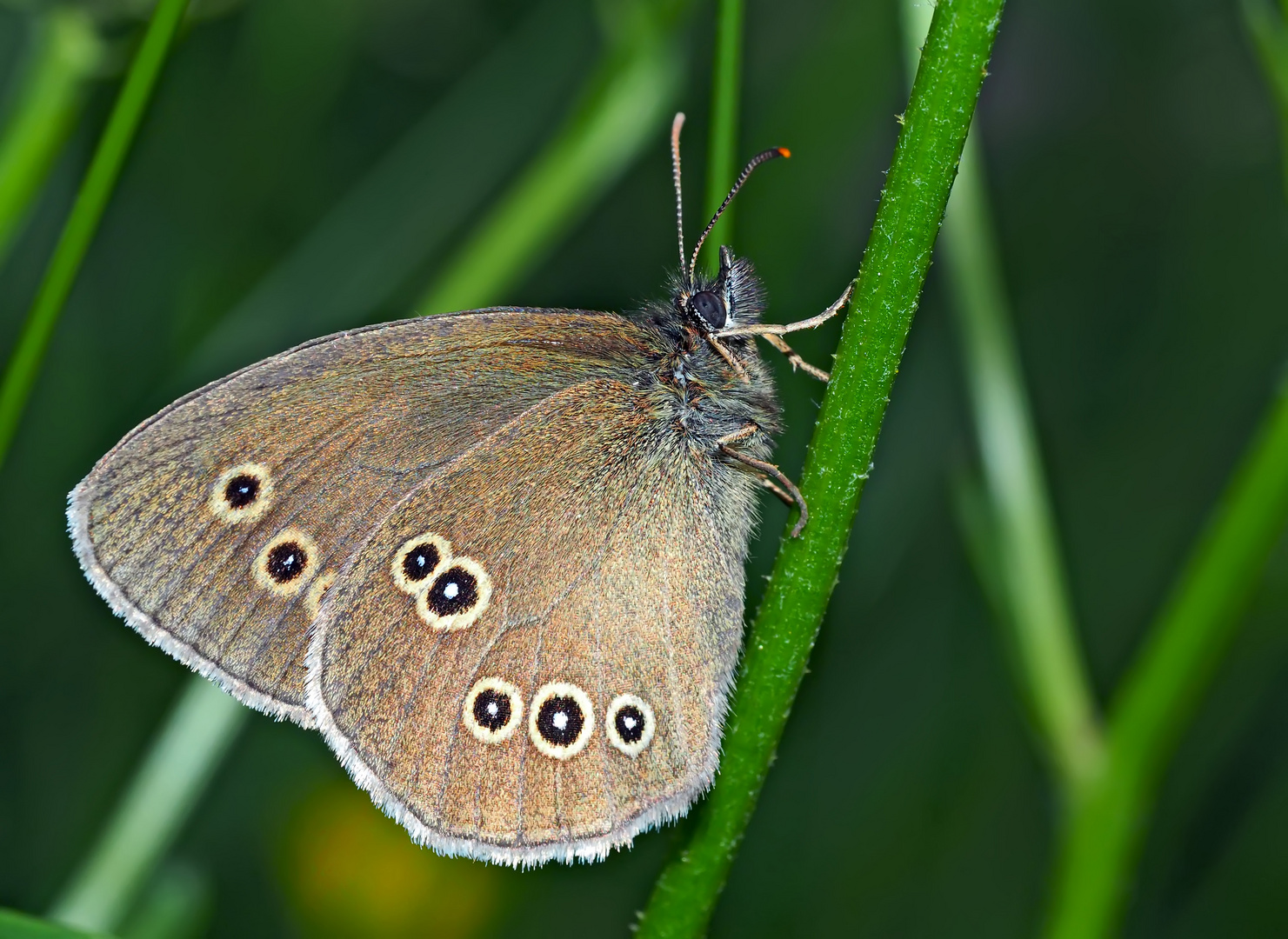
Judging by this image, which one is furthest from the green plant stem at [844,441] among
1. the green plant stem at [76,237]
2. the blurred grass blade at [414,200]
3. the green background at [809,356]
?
the blurred grass blade at [414,200]

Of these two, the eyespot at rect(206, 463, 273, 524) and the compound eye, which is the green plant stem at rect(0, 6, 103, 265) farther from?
the compound eye

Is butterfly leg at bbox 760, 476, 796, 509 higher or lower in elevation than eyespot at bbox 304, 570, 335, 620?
higher

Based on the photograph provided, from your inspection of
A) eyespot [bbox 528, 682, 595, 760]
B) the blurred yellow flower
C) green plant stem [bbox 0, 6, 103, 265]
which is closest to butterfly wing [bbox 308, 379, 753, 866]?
eyespot [bbox 528, 682, 595, 760]

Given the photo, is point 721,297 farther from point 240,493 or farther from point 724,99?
point 240,493

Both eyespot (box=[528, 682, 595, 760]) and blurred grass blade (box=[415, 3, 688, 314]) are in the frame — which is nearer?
eyespot (box=[528, 682, 595, 760])

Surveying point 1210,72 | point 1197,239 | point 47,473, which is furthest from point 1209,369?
point 47,473
